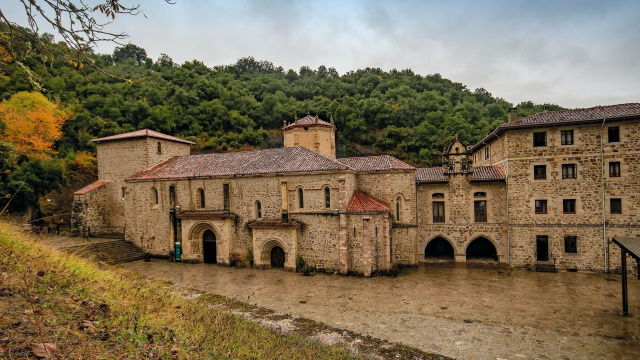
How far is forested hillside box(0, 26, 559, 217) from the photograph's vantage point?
106ft

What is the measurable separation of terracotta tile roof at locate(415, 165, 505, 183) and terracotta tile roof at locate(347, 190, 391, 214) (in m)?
4.08

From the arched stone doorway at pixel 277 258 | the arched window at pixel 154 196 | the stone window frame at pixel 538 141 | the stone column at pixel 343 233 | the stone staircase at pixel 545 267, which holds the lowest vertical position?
the stone staircase at pixel 545 267

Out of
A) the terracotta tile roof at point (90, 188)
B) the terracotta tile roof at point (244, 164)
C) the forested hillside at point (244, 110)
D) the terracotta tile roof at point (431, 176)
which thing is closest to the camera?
the terracotta tile roof at point (244, 164)

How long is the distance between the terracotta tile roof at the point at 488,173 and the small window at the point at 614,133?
18.2 feet

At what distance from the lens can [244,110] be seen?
46.8 m

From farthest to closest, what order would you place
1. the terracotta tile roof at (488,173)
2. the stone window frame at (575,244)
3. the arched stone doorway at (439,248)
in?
the arched stone doorway at (439,248), the terracotta tile roof at (488,173), the stone window frame at (575,244)

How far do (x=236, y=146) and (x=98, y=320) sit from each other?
37219 mm

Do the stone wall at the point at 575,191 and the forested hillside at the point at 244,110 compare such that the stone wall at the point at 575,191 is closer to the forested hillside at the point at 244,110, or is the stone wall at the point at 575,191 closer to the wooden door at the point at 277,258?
the wooden door at the point at 277,258


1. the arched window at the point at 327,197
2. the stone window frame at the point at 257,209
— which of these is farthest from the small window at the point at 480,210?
the stone window frame at the point at 257,209

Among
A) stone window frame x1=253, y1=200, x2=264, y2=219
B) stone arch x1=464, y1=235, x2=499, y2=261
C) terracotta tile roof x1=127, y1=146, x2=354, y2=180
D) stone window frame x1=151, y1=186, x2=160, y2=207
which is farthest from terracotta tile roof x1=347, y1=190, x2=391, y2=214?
stone window frame x1=151, y1=186, x2=160, y2=207

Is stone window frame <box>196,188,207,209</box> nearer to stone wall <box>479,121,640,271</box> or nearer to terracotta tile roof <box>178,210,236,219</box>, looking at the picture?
terracotta tile roof <box>178,210,236,219</box>

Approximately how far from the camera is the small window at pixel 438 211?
1989 cm

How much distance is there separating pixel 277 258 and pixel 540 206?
52.9ft

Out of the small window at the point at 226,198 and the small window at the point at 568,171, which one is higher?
the small window at the point at 568,171
